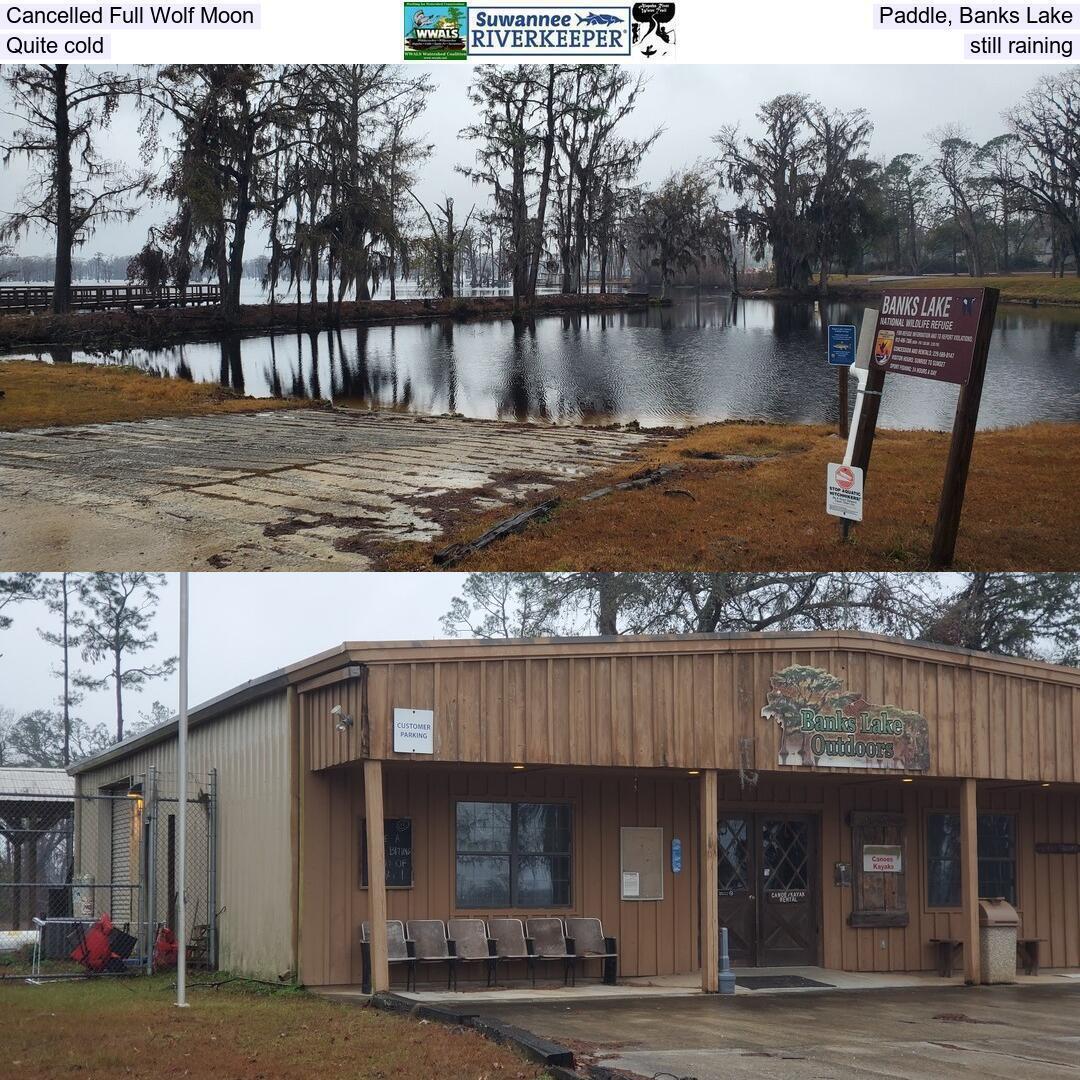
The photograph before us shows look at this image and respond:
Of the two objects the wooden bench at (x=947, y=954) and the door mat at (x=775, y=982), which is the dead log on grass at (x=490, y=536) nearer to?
the door mat at (x=775, y=982)

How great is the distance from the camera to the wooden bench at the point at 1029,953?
1470 cm

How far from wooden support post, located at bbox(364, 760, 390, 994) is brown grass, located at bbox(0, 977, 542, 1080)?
428 millimetres

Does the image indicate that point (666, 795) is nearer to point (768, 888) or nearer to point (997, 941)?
point (768, 888)

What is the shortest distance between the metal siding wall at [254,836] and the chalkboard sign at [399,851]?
103 centimetres

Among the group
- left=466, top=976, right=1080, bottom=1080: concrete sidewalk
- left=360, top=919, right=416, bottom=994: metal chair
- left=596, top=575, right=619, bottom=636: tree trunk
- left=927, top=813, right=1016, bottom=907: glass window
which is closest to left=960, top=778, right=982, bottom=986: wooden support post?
left=466, top=976, right=1080, bottom=1080: concrete sidewalk

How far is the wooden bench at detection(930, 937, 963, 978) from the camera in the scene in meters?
15.0

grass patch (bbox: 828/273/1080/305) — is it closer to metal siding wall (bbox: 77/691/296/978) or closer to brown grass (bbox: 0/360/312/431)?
brown grass (bbox: 0/360/312/431)

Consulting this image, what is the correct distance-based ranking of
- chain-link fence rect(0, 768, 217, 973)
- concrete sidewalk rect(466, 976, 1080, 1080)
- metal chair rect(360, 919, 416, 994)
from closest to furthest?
concrete sidewalk rect(466, 976, 1080, 1080) → metal chair rect(360, 919, 416, 994) → chain-link fence rect(0, 768, 217, 973)

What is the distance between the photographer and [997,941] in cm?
1374

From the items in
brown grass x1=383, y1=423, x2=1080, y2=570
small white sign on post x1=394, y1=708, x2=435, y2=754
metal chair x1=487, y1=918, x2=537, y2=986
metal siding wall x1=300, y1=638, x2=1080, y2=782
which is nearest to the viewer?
brown grass x1=383, y1=423, x2=1080, y2=570

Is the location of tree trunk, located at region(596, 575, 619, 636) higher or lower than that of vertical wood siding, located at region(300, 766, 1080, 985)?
higher

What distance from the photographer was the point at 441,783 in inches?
536

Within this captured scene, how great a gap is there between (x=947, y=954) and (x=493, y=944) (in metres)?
5.72
